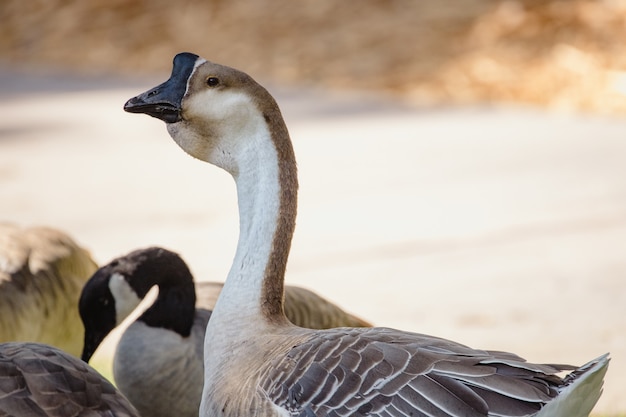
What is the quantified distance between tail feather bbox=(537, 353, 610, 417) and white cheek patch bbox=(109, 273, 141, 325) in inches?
71.2

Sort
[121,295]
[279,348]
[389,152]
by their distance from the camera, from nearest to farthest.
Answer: [279,348], [121,295], [389,152]

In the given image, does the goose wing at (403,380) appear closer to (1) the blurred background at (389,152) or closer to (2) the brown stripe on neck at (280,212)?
(2) the brown stripe on neck at (280,212)

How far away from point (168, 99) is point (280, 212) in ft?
1.37

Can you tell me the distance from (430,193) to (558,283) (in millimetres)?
1757

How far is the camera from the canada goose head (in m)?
3.85

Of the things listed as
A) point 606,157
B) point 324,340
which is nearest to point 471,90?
point 606,157

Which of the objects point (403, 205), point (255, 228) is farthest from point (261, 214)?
point (403, 205)

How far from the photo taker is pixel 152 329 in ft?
12.9

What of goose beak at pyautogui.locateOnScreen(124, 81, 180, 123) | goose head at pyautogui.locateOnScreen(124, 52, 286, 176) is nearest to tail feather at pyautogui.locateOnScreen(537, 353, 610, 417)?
goose head at pyautogui.locateOnScreen(124, 52, 286, 176)

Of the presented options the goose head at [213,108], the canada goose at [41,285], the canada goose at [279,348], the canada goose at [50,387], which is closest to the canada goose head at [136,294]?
the canada goose at [41,285]

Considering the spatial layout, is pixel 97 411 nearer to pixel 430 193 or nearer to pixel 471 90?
pixel 430 193

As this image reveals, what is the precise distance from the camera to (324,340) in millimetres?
2811

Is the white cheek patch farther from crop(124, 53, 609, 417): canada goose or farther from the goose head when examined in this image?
the goose head

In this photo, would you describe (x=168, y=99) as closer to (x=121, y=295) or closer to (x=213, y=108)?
(x=213, y=108)
